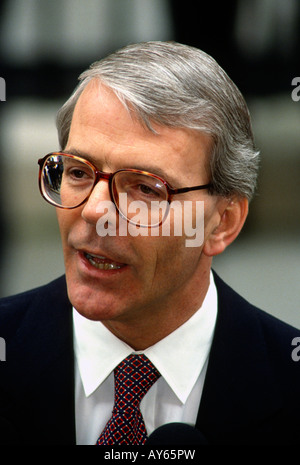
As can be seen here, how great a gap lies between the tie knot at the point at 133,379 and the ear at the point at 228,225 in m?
0.29

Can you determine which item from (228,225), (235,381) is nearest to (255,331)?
(235,381)

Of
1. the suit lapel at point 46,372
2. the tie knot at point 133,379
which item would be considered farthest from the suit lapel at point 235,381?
the suit lapel at point 46,372

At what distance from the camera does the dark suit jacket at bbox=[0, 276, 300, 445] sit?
4.36ft

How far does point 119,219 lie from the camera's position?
47.3 inches

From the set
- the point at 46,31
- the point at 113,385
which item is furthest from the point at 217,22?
the point at 113,385

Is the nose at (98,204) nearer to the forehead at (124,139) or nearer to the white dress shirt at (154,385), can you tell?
the forehead at (124,139)

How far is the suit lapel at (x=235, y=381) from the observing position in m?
1.33

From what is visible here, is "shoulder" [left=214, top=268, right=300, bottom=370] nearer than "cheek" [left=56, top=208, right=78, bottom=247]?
No

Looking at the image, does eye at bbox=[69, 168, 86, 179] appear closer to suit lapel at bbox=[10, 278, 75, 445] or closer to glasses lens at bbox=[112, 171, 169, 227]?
glasses lens at bbox=[112, 171, 169, 227]

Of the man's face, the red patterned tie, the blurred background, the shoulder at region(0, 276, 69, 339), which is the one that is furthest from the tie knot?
the blurred background

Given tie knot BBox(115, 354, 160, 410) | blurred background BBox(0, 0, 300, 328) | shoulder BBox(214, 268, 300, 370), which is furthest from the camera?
blurred background BBox(0, 0, 300, 328)

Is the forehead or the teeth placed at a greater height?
the forehead

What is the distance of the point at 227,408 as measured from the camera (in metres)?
1.34

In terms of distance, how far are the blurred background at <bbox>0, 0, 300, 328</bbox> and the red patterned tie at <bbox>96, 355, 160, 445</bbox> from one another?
1.61 meters
